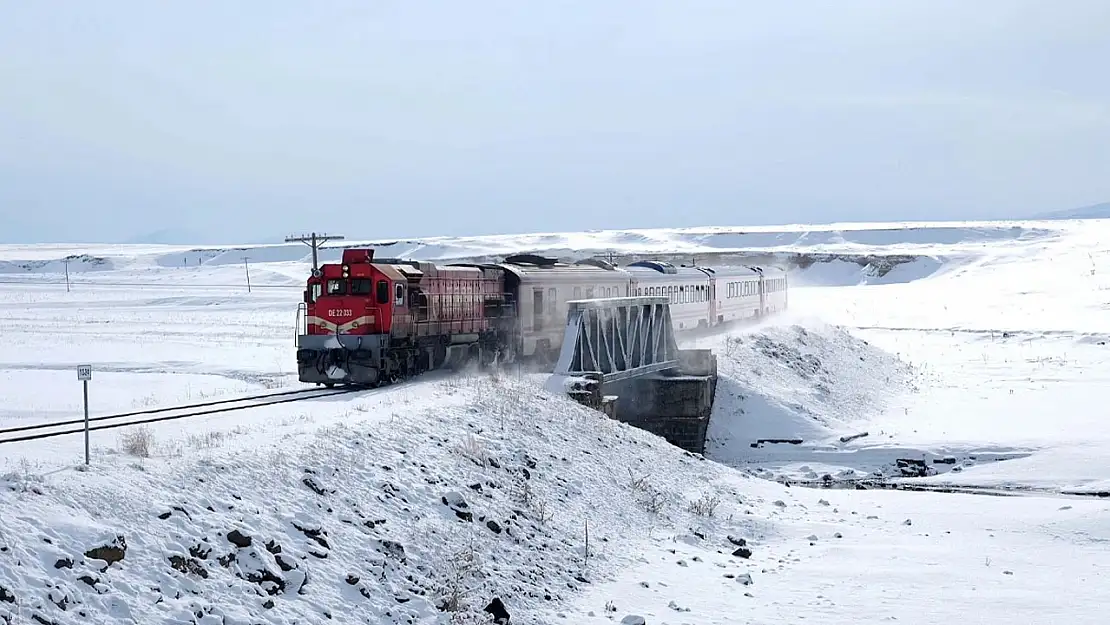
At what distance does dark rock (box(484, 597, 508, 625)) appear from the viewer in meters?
13.4

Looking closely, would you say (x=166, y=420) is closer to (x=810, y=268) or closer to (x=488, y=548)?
(x=488, y=548)

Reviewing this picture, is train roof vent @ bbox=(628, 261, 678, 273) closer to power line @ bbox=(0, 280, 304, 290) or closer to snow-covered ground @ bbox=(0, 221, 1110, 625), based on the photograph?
snow-covered ground @ bbox=(0, 221, 1110, 625)

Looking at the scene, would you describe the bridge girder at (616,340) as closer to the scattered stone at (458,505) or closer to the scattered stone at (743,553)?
the scattered stone at (743,553)

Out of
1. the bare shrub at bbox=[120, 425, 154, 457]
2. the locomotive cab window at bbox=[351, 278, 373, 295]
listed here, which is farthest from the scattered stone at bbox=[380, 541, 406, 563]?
the locomotive cab window at bbox=[351, 278, 373, 295]

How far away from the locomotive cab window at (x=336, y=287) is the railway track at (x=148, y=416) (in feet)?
9.00

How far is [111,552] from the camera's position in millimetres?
10820

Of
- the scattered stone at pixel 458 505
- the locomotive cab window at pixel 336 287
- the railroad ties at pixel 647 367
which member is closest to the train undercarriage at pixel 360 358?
the locomotive cab window at pixel 336 287

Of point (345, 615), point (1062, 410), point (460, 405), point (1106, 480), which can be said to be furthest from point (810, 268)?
point (345, 615)

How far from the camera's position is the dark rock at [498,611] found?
1344cm

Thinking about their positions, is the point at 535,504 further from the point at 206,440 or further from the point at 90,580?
the point at 90,580

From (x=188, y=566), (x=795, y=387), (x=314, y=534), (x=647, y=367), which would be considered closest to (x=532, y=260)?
(x=647, y=367)

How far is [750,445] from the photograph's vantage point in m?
33.7

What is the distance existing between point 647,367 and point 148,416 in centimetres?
1697

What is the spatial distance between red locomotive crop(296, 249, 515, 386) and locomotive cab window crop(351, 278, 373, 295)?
26 millimetres
